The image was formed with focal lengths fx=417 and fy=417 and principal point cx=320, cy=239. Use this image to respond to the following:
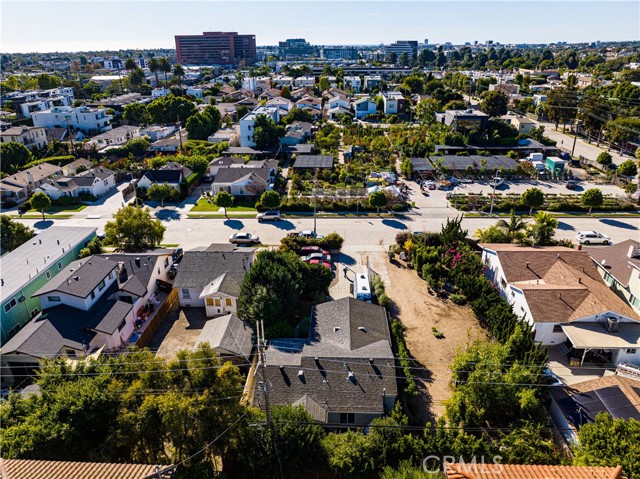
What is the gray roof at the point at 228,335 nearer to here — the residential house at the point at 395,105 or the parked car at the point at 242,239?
the parked car at the point at 242,239

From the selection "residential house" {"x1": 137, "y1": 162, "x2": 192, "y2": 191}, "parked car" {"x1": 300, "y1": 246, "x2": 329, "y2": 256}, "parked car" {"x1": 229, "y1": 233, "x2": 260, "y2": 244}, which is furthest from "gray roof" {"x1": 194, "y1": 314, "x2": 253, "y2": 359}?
"residential house" {"x1": 137, "y1": 162, "x2": 192, "y2": 191}

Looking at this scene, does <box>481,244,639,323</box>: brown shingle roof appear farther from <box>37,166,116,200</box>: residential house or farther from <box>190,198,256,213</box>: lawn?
<box>37,166,116,200</box>: residential house

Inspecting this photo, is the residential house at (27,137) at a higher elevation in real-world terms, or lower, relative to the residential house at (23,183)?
higher

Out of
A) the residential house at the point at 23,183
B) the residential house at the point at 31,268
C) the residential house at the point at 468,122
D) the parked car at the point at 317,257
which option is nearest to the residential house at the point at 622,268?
the parked car at the point at 317,257

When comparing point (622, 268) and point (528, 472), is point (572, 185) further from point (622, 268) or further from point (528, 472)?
point (528, 472)

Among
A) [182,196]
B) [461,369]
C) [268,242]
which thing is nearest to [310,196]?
[268,242]

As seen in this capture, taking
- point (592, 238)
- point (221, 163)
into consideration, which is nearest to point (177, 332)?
point (221, 163)
